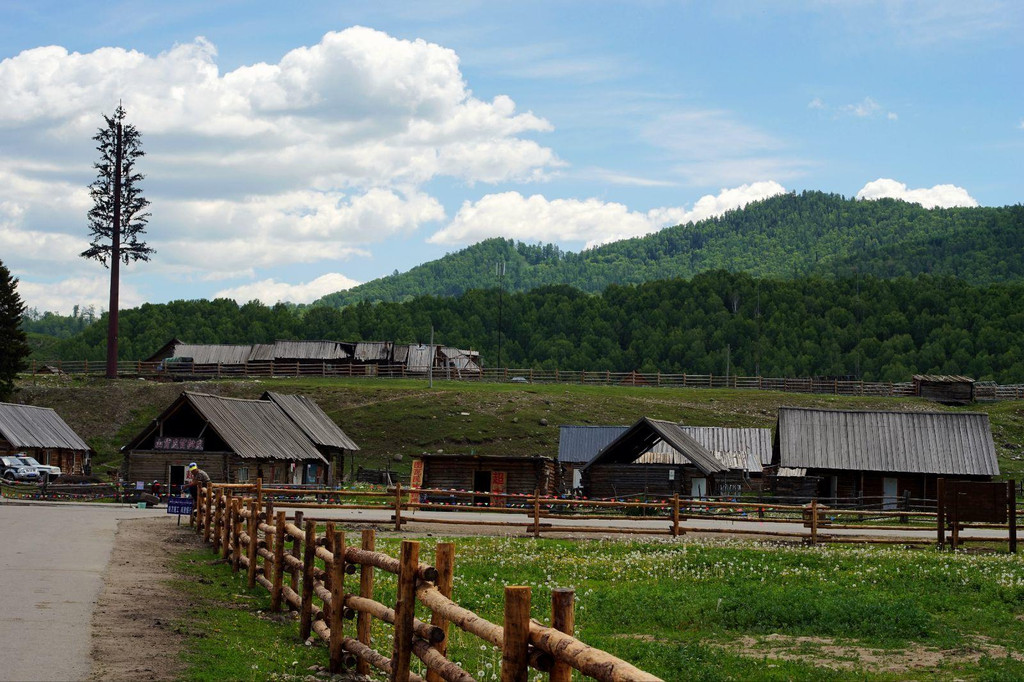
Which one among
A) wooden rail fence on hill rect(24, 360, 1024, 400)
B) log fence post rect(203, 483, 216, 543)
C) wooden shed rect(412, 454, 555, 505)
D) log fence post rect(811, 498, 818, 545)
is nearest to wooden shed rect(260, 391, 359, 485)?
wooden shed rect(412, 454, 555, 505)

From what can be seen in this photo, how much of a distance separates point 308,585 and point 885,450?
44784 mm

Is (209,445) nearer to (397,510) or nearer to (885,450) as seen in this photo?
(397,510)

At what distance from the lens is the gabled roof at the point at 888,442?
177ft

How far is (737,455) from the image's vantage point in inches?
2650

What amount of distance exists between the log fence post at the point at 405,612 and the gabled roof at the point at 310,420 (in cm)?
5287

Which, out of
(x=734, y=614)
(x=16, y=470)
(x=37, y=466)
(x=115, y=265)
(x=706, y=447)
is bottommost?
(x=734, y=614)

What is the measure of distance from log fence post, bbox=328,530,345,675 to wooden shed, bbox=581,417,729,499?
3913cm

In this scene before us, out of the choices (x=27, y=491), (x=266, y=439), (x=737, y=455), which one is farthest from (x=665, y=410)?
(x=27, y=491)

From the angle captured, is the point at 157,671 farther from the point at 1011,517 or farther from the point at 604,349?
the point at 604,349

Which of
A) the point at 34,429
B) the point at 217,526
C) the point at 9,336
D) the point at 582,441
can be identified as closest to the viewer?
the point at 217,526

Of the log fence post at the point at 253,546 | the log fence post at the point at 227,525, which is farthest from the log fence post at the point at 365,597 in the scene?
the log fence post at the point at 227,525

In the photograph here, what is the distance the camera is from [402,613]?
35.5 ft

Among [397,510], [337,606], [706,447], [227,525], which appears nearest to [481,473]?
[706,447]

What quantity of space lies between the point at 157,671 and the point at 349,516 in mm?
25582
